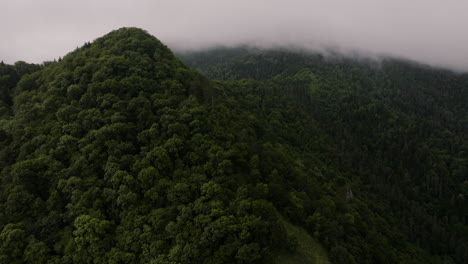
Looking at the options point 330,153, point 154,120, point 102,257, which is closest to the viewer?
point 102,257

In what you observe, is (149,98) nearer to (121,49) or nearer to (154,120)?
(154,120)

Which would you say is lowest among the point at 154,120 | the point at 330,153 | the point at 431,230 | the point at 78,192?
the point at 431,230

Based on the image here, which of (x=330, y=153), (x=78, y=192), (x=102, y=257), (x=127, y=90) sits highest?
(x=127, y=90)

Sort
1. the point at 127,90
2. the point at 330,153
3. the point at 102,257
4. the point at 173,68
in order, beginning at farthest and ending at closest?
A: the point at 330,153, the point at 173,68, the point at 127,90, the point at 102,257

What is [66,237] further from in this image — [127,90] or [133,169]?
[127,90]

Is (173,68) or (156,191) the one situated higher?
(173,68)

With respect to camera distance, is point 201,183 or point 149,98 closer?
point 201,183

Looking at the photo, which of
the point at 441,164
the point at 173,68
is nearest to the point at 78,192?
the point at 173,68

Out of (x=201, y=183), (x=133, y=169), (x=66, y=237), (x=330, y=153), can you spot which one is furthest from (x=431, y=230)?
(x=66, y=237)

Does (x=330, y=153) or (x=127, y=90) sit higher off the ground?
(x=127, y=90)
